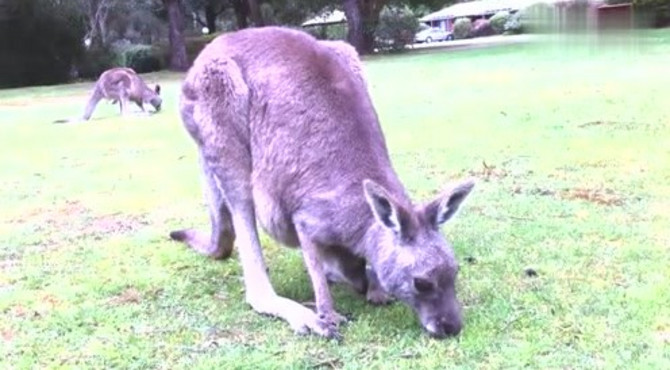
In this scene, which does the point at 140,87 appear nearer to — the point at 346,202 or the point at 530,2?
the point at 346,202

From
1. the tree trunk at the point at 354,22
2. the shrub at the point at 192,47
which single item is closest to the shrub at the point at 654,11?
the tree trunk at the point at 354,22

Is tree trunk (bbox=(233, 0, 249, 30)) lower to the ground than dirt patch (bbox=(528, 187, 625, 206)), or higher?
higher

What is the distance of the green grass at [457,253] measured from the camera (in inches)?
129

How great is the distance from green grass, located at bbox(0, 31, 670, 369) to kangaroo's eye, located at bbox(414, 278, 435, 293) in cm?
20

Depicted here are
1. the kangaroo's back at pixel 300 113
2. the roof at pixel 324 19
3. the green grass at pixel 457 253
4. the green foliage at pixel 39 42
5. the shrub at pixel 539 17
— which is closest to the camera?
the shrub at pixel 539 17

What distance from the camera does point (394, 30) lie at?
1239 inches

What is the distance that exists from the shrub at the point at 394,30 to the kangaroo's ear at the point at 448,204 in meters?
28.5

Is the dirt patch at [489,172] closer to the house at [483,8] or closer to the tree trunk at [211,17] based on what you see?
the house at [483,8]

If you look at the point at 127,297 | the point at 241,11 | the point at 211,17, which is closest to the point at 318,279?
the point at 127,297

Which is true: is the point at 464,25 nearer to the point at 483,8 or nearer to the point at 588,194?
the point at 483,8

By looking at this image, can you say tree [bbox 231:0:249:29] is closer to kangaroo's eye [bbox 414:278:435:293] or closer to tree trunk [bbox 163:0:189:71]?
tree trunk [bbox 163:0:189:71]

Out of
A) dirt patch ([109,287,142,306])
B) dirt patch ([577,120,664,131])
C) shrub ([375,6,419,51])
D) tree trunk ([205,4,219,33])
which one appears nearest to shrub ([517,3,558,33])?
dirt patch ([109,287,142,306])

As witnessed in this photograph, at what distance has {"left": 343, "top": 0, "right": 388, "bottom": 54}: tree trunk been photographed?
30.4m

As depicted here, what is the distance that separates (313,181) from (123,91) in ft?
38.8
